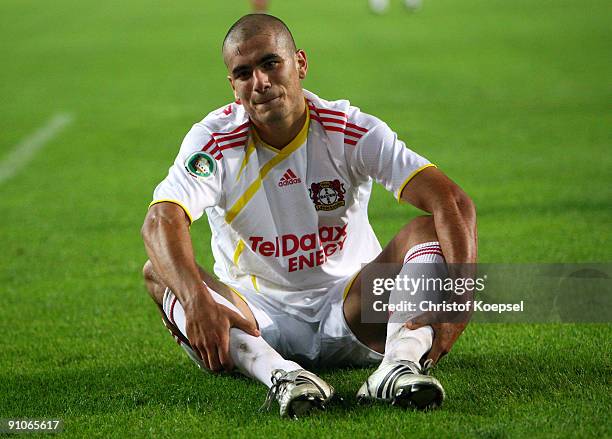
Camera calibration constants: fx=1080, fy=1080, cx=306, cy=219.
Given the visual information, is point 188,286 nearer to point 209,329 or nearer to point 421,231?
point 209,329

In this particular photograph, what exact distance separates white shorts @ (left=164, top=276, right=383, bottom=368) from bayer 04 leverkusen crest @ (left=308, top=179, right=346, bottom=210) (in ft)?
1.10

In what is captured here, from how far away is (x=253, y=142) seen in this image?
4.44 meters

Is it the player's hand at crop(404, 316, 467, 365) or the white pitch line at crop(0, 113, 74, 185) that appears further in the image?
the white pitch line at crop(0, 113, 74, 185)

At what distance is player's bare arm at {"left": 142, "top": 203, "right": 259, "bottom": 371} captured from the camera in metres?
3.84

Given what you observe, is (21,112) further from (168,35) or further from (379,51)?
(168,35)

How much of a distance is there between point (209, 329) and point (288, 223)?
2.48ft

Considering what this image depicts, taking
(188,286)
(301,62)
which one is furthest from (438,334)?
(301,62)

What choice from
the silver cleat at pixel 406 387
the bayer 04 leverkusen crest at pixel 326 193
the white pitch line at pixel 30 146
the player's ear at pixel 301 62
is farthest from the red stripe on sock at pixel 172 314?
the white pitch line at pixel 30 146

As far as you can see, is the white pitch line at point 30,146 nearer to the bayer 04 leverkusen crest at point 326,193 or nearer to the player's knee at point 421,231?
the bayer 04 leverkusen crest at point 326,193

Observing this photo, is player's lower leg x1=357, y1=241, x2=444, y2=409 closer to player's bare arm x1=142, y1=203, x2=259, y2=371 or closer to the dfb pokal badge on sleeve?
player's bare arm x1=142, y1=203, x2=259, y2=371

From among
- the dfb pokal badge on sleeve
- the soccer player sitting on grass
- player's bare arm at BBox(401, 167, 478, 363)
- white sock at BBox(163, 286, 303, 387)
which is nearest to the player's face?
the soccer player sitting on grass

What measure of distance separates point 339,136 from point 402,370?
1.06 metres

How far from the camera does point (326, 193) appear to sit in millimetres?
4418

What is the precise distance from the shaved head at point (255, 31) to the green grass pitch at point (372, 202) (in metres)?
1.37
